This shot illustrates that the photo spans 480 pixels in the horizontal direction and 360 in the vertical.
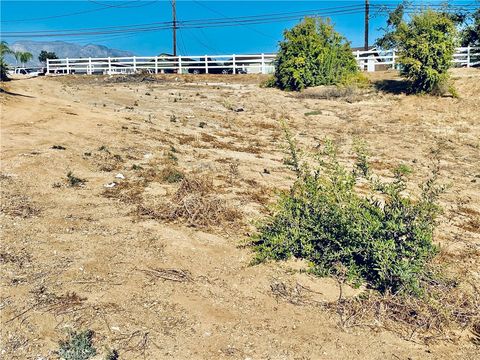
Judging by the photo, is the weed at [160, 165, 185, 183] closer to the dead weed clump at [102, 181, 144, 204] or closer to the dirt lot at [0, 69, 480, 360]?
the dirt lot at [0, 69, 480, 360]

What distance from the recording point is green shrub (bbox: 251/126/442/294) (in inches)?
212

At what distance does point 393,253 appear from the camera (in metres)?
5.33

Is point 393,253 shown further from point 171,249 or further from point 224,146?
point 224,146

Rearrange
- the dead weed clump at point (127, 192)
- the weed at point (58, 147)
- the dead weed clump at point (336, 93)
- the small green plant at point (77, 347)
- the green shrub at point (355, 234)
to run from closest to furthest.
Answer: the small green plant at point (77, 347) → the green shrub at point (355, 234) → the dead weed clump at point (127, 192) → the weed at point (58, 147) → the dead weed clump at point (336, 93)

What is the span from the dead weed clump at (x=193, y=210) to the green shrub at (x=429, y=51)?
1697 cm

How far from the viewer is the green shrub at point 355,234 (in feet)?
17.6

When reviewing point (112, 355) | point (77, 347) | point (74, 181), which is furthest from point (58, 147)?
point (112, 355)

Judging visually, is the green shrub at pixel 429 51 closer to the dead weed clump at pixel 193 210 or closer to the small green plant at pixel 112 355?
the dead weed clump at pixel 193 210

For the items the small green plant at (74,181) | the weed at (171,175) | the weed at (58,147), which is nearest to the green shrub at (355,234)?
the weed at (171,175)

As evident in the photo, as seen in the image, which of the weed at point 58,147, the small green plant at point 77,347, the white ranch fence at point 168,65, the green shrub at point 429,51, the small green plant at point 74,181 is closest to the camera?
the small green plant at point 77,347

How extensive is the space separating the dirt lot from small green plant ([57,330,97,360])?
0.39ft

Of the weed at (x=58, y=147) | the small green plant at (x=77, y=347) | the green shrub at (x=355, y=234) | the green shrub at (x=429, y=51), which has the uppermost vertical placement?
the green shrub at (x=429, y=51)

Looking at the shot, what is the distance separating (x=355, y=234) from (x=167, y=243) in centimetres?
261

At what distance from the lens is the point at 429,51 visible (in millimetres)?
21781
